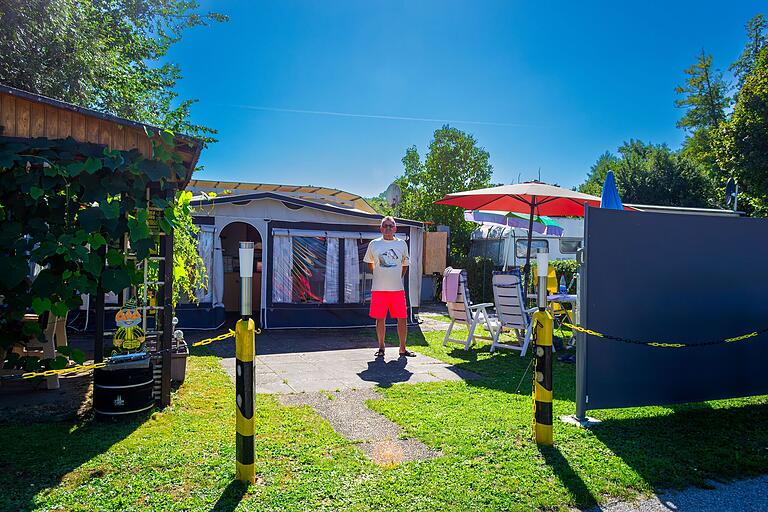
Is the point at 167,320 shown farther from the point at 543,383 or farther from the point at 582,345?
the point at 582,345

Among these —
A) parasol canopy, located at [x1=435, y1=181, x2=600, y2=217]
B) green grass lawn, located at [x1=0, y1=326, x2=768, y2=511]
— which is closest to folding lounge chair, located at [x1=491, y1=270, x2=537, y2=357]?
parasol canopy, located at [x1=435, y1=181, x2=600, y2=217]

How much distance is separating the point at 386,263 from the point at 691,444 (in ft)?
12.5

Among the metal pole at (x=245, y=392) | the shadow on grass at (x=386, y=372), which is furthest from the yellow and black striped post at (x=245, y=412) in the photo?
the shadow on grass at (x=386, y=372)

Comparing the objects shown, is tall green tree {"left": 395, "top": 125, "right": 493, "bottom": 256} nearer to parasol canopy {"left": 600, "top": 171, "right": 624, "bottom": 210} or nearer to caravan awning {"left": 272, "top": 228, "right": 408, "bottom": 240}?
caravan awning {"left": 272, "top": 228, "right": 408, "bottom": 240}

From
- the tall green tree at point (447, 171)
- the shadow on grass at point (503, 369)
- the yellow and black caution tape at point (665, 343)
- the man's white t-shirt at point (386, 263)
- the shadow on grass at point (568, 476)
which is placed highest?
the tall green tree at point (447, 171)

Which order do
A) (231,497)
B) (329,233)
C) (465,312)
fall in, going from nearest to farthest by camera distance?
(231,497) < (465,312) < (329,233)

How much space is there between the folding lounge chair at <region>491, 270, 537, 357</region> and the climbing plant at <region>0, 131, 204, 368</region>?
14.5ft

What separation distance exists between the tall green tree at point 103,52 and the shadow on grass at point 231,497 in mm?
10076

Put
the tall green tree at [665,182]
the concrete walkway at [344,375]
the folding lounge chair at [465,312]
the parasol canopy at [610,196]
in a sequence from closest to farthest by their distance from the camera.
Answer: the concrete walkway at [344,375] → the parasol canopy at [610,196] → the folding lounge chair at [465,312] → the tall green tree at [665,182]

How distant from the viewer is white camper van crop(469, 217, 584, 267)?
15.6m

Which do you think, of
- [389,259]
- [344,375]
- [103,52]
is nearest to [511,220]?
[389,259]

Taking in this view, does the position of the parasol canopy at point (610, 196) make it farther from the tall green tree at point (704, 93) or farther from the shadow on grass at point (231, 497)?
the tall green tree at point (704, 93)

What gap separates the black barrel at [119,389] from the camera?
378cm

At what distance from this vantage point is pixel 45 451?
10.4 ft
